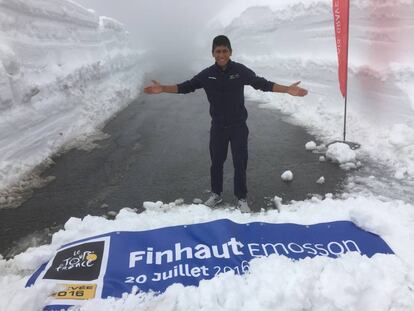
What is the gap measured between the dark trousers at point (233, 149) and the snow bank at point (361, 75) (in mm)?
2286

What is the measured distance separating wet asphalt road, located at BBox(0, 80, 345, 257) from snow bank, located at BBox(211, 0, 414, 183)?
0.88 metres

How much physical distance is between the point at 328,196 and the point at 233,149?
137 cm

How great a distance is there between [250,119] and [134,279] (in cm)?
649

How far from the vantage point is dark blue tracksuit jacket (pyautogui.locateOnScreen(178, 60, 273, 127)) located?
12.3 ft

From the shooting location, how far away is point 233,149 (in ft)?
13.2

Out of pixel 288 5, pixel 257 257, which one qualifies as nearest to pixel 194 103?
pixel 288 5

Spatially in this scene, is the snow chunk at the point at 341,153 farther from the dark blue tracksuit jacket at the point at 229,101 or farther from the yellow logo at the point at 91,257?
the yellow logo at the point at 91,257

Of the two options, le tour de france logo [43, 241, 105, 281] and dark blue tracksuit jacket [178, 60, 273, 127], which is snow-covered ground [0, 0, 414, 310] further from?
dark blue tracksuit jacket [178, 60, 273, 127]

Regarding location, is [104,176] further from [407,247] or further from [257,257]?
[407,247]

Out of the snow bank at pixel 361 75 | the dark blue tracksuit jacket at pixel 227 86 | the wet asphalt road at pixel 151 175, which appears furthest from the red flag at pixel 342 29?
the dark blue tracksuit jacket at pixel 227 86

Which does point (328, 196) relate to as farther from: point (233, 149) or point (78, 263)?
point (78, 263)

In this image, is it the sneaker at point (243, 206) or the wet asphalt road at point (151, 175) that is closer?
the sneaker at point (243, 206)

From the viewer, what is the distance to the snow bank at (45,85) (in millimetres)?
5500

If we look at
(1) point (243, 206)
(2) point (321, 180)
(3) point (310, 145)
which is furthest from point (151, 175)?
(3) point (310, 145)
